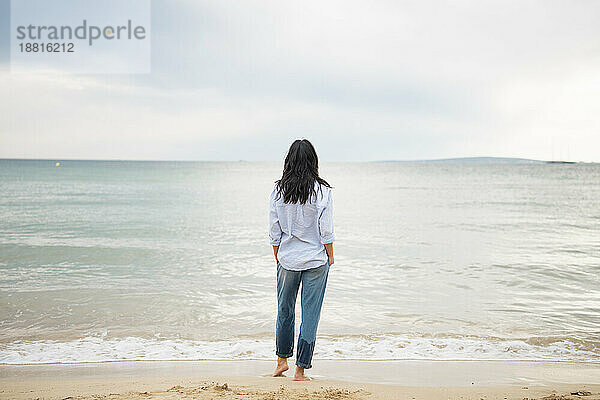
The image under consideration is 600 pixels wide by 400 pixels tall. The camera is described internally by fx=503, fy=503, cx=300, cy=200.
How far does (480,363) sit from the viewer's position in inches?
206

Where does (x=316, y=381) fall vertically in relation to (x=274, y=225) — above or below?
below

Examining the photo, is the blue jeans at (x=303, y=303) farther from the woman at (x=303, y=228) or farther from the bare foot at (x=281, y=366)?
the bare foot at (x=281, y=366)

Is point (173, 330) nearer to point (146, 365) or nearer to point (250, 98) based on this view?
point (146, 365)

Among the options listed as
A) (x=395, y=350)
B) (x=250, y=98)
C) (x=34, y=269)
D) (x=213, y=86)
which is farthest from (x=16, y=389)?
(x=250, y=98)

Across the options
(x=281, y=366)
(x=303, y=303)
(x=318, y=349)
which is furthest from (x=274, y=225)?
(x=318, y=349)

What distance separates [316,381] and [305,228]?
1.33 meters

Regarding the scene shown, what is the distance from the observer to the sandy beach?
3844mm

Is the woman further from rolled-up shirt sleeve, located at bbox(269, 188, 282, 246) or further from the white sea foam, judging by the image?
the white sea foam

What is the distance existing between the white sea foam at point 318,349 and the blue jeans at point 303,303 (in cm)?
130

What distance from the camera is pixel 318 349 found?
5660 mm

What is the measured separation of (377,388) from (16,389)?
3057 millimetres

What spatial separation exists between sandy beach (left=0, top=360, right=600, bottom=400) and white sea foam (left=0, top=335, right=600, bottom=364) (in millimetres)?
227

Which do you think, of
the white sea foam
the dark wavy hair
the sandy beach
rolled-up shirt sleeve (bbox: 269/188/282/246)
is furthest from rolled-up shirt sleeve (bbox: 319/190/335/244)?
the white sea foam

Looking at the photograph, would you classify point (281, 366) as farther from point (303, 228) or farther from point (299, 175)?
point (299, 175)
